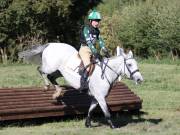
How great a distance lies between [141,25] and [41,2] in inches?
347

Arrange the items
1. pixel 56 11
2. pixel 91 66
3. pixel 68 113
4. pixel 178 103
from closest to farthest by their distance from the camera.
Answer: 1. pixel 91 66
2. pixel 68 113
3. pixel 178 103
4. pixel 56 11

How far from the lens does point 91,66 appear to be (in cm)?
1084

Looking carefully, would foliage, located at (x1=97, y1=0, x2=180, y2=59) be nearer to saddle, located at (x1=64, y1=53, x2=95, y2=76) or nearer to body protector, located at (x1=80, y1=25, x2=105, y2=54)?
saddle, located at (x1=64, y1=53, x2=95, y2=76)

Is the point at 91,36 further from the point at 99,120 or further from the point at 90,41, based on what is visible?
A: the point at 99,120

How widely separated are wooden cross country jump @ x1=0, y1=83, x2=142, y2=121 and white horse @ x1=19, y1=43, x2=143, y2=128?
38 cm

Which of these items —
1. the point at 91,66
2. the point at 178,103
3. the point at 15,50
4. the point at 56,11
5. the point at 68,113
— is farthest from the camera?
the point at 56,11

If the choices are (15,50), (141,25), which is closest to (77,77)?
(15,50)

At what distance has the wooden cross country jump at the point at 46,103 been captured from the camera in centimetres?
1095

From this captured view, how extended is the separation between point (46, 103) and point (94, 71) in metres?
1.54

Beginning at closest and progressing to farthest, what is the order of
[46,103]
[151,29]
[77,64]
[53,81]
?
[77,64], [46,103], [53,81], [151,29]

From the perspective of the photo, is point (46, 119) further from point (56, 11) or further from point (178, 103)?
point (56, 11)

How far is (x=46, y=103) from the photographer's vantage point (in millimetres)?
11570

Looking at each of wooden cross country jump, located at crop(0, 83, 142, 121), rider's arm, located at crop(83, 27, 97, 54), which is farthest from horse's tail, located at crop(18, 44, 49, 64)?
rider's arm, located at crop(83, 27, 97, 54)

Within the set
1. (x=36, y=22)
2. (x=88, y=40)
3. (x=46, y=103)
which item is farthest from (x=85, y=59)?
(x=36, y=22)
